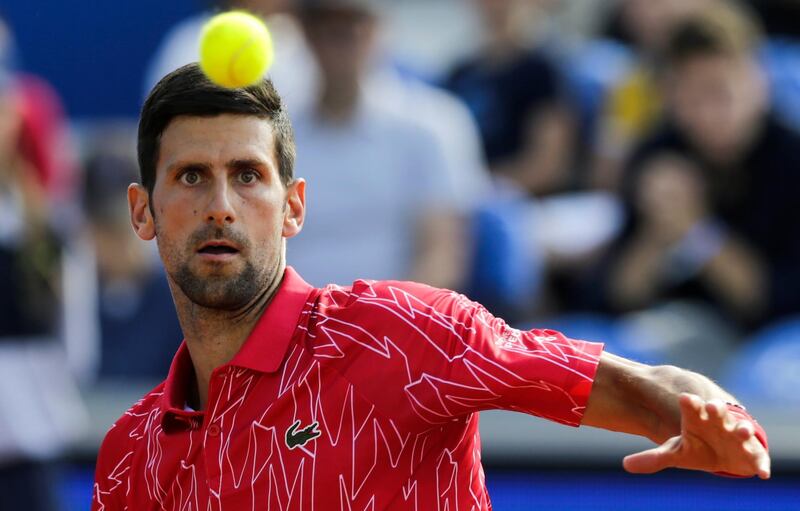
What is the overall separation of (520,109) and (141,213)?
13.6ft

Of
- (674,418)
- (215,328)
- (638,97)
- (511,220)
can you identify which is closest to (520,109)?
(638,97)

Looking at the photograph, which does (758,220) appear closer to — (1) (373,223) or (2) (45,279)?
(1) (373,223)

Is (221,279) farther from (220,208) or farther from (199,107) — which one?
(199,107)

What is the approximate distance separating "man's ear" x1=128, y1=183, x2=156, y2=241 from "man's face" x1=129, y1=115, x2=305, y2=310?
0.36ft

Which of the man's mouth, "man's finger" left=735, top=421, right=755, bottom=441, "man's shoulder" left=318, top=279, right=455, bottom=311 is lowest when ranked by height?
"man's finger" left=735, top=421, right=755, bottom=441

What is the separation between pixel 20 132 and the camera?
5.87 metres

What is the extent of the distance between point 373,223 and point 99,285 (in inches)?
55.8

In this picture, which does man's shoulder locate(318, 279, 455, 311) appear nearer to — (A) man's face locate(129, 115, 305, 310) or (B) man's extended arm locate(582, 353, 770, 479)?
(A) man's face locate(129, 115, 305, 310)

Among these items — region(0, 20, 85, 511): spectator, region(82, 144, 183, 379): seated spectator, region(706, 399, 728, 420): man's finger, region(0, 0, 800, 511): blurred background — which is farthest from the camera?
region(82, 144, 183, 379): seated spectator

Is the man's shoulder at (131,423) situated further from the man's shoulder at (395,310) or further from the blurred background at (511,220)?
the blurred background at (511,220)

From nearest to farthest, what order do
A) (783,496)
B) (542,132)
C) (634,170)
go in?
(783,496)
(634,170)
(542,132)

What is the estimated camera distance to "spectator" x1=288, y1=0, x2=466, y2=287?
5.95 meters

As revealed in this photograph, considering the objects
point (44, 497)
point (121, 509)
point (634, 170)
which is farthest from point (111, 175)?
point (121, 509)

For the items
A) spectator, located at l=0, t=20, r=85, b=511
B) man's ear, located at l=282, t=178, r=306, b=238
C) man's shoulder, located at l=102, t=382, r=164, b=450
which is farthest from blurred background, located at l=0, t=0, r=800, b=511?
man's ear, located at l=282, t=178, r=306, b=238
